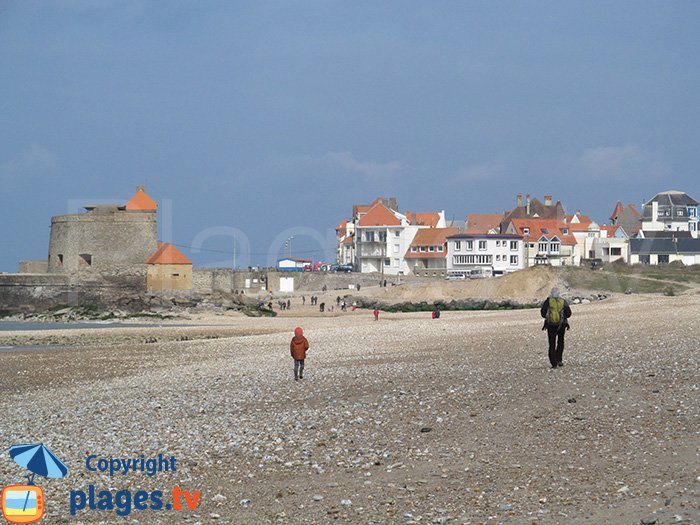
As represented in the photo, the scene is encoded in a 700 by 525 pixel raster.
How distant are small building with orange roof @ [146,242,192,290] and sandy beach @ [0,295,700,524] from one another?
38356 millimetres

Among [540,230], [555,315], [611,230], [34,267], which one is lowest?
[555,315]

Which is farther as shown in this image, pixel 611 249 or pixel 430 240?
pixel 430 240

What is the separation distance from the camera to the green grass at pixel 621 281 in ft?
168

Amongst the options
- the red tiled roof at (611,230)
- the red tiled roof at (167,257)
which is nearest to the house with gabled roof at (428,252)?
the red tiled roof at (611,230)

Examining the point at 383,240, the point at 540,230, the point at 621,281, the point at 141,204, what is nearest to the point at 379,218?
the point at 383,240

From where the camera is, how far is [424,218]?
91.7m

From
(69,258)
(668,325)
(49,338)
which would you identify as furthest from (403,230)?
(668,325)

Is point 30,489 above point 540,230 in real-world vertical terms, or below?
below

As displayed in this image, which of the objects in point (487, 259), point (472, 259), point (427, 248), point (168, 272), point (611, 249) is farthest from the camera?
point (427, 248)

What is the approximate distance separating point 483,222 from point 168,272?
37175mm

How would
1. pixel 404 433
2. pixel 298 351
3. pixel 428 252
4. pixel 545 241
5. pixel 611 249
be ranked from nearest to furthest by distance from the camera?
pixel 404 433 < pixel 298 351 < pixel 545 241 < pixel 611 249 < pixel 428 252

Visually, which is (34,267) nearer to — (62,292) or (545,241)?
(62,292)

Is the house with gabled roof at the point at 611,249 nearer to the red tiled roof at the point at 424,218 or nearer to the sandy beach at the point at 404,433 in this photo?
the red tiled roof at the point at 424,218

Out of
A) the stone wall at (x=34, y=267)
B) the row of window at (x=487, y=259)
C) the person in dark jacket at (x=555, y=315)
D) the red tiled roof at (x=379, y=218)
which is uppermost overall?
the red tiled roof at (x=379, y=218)
